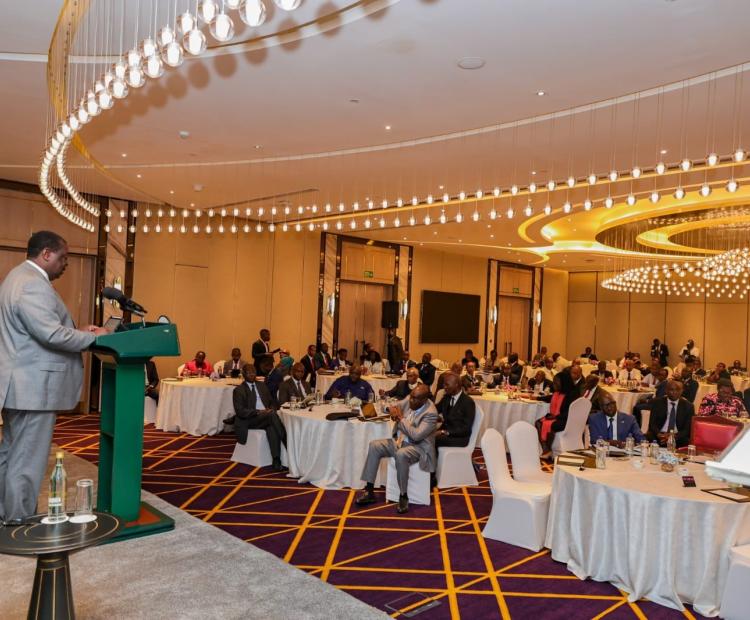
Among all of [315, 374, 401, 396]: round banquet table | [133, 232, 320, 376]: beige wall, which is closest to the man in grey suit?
[315, 374, 401, 396]: round banquet table

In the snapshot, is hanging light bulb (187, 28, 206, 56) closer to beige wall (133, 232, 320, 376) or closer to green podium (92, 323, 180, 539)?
green podium (92, 323, 180, 539)

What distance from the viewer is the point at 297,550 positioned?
4789 mm

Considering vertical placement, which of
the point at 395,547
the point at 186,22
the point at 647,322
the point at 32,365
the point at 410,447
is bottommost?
the point at 395,547

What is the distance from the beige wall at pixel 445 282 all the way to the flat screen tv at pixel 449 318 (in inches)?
6.0

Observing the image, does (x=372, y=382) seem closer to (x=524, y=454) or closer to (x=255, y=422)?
(x=255, y=422)

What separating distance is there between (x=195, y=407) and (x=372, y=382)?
371 centimetres

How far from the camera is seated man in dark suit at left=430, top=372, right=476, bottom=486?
672 cm

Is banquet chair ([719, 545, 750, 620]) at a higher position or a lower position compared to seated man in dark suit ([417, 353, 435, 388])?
lower

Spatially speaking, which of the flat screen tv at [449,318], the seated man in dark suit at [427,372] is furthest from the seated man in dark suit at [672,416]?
the flat screen tv at [449,318]

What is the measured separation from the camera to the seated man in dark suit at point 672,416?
7027 millimetres

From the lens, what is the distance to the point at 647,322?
2298cm

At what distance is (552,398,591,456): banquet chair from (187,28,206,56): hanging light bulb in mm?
6423

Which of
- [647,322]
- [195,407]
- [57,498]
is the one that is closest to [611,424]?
[57,498]

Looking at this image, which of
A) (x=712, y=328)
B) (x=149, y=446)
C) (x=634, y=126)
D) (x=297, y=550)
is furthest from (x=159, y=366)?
(x=712, y=328)
